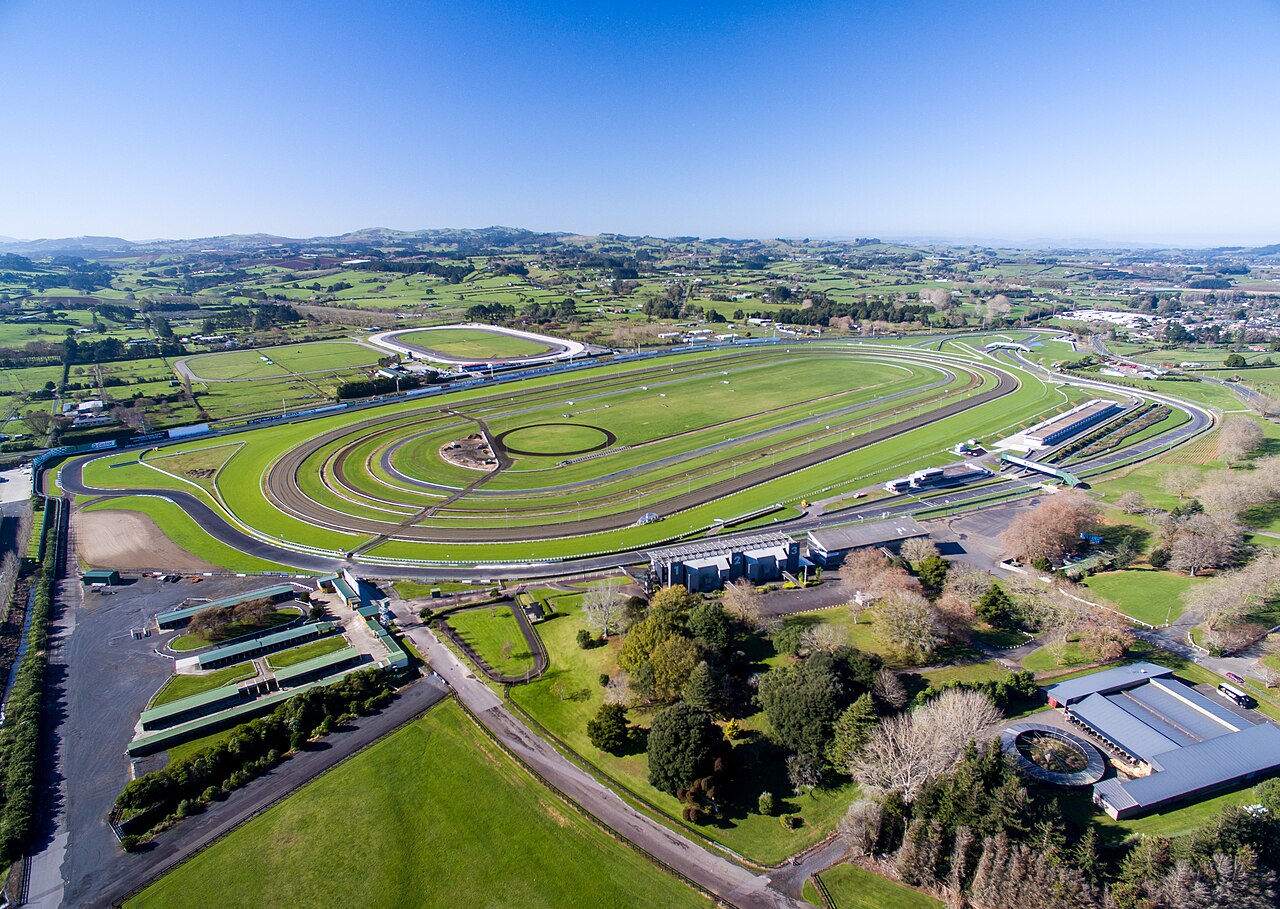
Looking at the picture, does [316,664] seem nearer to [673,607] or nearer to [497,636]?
[497,636]

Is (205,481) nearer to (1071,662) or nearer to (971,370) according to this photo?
(1071,662)

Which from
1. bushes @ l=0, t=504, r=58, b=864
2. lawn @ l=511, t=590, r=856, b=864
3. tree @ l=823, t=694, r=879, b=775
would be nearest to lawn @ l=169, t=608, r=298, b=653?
bushes @ l=0, t=504, r=58, b=864

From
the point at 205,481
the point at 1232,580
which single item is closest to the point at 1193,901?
the point at 1232,580

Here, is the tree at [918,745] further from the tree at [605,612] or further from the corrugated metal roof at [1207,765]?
the tree at [605,612]

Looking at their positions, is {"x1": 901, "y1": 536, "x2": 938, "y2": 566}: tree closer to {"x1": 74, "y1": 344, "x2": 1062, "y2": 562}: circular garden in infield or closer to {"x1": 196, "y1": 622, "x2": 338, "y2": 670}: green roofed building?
{"x1": 74, "y1": 344, "x2": 1062, "y2": 562}: circular garden in infield

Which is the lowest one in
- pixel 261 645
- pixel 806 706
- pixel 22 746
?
pixel 261 645

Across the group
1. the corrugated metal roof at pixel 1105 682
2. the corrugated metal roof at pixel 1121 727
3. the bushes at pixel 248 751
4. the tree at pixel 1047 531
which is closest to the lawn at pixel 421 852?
the bushes at pixel 248 751

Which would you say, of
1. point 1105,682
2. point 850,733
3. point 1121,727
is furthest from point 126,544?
point 1105,682
